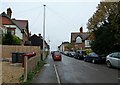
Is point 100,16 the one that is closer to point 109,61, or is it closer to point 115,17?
point 115,17

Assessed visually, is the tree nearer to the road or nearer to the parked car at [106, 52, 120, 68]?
the parked car at [106, 52, 120, 68]

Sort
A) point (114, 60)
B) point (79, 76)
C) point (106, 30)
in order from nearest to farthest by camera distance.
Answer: point (79, 76)
point (114, 60)
point (106, 30)

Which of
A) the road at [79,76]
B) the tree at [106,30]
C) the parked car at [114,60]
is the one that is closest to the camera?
the road at [79,76]

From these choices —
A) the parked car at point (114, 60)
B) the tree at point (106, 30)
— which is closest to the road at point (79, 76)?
the parked car at point (114, 60)

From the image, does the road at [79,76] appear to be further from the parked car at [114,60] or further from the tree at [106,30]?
the tree at [106,30]

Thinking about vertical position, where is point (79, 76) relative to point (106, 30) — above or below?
below

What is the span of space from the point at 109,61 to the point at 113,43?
27.6 feet

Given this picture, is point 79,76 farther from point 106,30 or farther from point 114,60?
point 106,30

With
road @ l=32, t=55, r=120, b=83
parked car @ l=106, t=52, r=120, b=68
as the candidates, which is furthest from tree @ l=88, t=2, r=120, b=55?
road @ l=32, t=55, r=120, b=83

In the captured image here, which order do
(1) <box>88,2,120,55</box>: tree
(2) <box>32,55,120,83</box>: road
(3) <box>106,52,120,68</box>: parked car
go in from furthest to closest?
(1) <box>88,2,120,55</box>: tree → (3) <box>106,52,120,68</box>: parked car → (2) <box>32,55,120,83</box>: road

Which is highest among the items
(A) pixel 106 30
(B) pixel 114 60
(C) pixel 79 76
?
(A) pixel 106 30

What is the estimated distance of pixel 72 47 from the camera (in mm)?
110750

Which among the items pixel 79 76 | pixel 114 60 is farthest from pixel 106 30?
pixel 79 76

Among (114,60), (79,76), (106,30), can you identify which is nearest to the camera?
(79,76)
